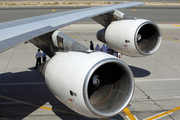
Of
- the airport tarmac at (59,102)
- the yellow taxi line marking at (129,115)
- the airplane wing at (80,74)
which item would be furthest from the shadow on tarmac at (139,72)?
the airplane wing at (80,74)

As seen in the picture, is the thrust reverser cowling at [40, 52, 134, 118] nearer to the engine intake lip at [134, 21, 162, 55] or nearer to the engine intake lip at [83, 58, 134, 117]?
the engine intake lip at [83, 58, 134, 117]

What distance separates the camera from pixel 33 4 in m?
53.0

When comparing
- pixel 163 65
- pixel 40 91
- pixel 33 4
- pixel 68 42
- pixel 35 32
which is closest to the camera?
pixel 35 32

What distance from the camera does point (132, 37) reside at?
10141 millimetres

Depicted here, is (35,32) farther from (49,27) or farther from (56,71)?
(56,71)

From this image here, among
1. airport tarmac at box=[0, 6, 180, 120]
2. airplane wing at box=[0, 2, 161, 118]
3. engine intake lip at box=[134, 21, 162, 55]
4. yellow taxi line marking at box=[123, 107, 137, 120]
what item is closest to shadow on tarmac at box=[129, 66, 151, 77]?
airport tarmac at box=[0, 6, 180, 120]

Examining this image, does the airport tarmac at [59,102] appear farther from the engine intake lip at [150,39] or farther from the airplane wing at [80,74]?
the airplane wing at [80,74]

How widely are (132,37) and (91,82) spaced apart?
14.5 feet

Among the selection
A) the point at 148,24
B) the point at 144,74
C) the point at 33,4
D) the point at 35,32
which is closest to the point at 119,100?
the point at 35,32

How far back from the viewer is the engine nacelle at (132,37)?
10.2m

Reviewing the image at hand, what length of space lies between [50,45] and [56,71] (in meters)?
2.57

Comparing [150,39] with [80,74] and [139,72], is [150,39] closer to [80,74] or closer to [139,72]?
[139,72]

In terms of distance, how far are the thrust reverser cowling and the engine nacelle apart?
3.74 metres

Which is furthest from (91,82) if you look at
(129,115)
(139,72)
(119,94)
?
(139,72)
